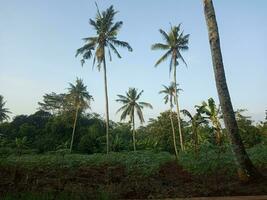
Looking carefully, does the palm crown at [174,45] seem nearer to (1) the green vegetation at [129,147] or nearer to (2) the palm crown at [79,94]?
(1) the green vegetation at [129,147]

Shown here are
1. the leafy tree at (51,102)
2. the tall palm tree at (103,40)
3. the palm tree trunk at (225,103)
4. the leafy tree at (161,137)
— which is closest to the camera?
the palm tree trunk at (225,103)

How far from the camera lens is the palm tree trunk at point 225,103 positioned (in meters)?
7.80

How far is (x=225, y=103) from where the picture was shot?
8414mm

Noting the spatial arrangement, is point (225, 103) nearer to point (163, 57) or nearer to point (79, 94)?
point (163, 57)

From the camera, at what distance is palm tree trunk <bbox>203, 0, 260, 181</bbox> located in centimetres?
780

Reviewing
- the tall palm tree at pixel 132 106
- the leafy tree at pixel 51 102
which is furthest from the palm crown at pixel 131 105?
the leafy tree at pixel 51 102

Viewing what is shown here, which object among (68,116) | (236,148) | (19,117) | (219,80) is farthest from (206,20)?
(19,117)

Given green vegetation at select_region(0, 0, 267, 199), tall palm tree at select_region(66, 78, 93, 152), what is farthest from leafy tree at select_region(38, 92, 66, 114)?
tall palm tree at select_region(66, 78, 93, 152)

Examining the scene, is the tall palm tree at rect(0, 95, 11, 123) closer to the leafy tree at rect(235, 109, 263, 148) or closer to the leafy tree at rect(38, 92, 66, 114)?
the leafy tree at rect(38, 92, 66, 114)

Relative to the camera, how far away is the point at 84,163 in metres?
19.5

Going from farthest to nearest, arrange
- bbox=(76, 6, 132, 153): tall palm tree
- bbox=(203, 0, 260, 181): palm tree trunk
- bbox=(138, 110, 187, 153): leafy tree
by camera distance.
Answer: bbox=(138, 110, 187, 153): leafy tree < bbox=(76, 6, 132, 153): tall palm tree < bbox=(203, 0, 260, 181): palm tree trunk

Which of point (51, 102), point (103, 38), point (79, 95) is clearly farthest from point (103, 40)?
point (51, 102)

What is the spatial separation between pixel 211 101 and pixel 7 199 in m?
24.3

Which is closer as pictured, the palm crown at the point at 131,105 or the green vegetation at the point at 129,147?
the green vegetation at the point at 129,147
